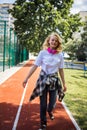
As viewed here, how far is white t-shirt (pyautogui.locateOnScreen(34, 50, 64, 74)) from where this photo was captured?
250 inches

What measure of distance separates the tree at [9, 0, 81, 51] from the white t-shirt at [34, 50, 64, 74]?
32449mm

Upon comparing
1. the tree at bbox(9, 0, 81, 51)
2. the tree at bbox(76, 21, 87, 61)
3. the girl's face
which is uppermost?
the tree at bbox(9, 0, 81, 51)

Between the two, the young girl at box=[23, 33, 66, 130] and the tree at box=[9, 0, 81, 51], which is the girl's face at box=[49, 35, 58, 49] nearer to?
the young girl at box=[23, 33, 66, 130]

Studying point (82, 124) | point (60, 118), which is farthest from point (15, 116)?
point (82, 124)

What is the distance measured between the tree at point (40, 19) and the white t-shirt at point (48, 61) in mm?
32449

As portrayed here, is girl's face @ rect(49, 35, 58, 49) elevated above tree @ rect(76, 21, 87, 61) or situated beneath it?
elevated above

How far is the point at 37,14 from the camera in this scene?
134 ft

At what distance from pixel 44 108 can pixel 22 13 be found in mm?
36868

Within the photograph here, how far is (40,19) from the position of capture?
134ft

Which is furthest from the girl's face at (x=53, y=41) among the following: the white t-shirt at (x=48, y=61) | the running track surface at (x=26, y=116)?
the running track surface at (x=26, y=116)

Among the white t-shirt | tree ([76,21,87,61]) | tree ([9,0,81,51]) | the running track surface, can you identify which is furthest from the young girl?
tree ([76,21,87,61])

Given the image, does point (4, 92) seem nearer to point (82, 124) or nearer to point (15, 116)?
point (15, 116)

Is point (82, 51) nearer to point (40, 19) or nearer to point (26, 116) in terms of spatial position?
point (40, 19)

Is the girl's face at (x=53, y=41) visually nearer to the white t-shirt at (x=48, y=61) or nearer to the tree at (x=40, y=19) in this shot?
the white t-shirt at (x=48, y=61)
